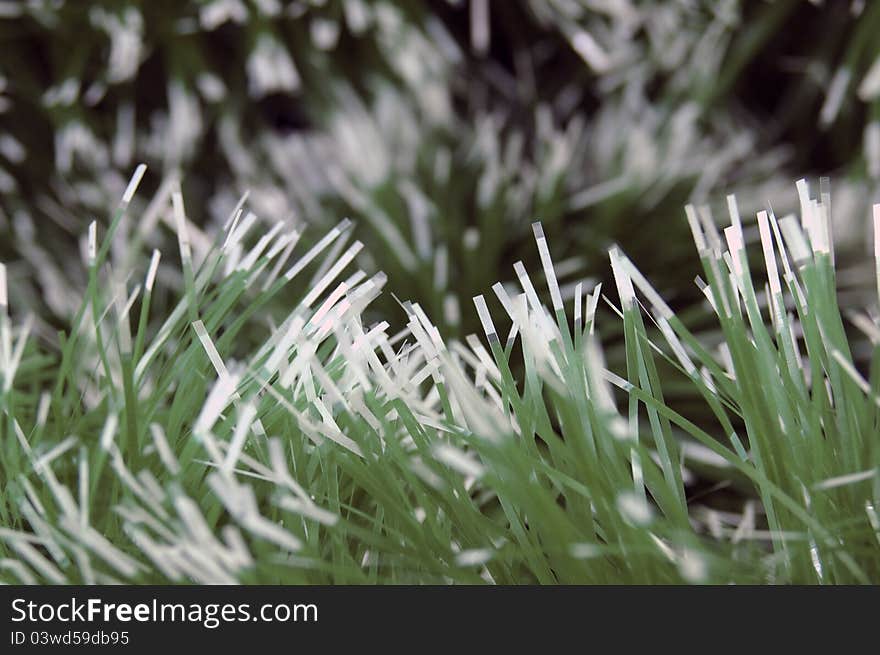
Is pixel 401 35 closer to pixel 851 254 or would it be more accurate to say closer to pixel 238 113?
pixel 238 113

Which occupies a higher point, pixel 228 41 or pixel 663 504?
pixel 228 41

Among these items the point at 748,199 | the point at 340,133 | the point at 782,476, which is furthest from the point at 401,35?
the point at 782,476

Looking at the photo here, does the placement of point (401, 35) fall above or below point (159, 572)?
above

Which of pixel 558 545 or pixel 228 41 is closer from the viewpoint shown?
pixel 558 545

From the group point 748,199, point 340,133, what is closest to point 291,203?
point 340,133
